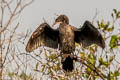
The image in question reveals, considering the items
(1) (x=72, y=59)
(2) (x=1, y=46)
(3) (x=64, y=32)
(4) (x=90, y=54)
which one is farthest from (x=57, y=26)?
(2) (x=1, y=46)

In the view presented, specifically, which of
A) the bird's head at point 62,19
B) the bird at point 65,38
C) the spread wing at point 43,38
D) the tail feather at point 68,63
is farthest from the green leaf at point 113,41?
the bird's head at point 62,19

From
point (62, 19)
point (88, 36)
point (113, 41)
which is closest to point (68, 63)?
point (88, 36)

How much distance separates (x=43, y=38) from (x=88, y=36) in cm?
87

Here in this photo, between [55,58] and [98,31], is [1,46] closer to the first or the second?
[55,58]

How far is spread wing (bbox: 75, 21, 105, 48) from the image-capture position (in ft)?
18.1

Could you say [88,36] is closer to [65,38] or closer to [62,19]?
[65,38]

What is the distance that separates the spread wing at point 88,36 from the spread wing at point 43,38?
0.43m

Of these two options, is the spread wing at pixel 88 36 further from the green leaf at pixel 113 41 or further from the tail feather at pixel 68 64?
the green leaf at pixel 113 41

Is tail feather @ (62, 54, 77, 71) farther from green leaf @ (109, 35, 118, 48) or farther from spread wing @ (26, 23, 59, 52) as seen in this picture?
green leaf @ (109, 35, 118, 48)

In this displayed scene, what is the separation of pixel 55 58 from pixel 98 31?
89 cm

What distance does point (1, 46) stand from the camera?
389 cm

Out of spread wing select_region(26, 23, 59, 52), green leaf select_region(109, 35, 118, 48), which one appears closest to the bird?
spread wing select_region(26, 23, 59, 52)

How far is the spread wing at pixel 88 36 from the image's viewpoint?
18.1 ft

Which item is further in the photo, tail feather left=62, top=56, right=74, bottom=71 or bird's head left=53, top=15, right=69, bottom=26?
bird's head left=53, top=15, right=69, bottom=26
